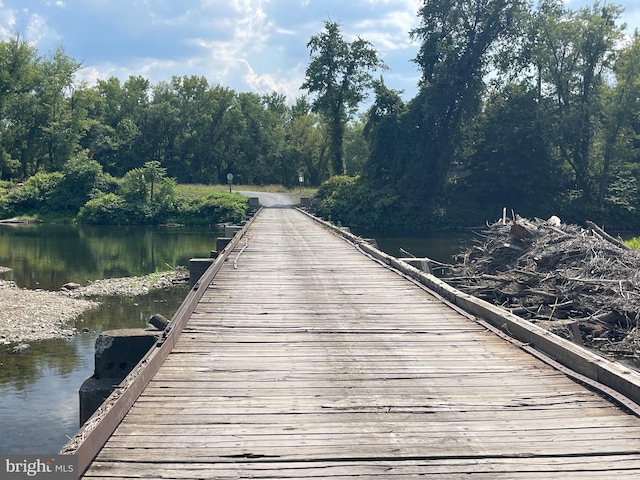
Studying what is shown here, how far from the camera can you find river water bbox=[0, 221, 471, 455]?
860cm

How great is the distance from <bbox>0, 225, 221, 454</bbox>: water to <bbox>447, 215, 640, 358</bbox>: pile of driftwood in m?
7.32

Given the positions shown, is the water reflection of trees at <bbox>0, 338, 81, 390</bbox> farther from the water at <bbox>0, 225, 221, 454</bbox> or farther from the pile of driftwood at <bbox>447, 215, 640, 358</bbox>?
the pile of driftwood at <bbox>447, 215, 640, 358</bbox>

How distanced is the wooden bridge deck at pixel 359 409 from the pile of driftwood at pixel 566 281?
3739 millimetres

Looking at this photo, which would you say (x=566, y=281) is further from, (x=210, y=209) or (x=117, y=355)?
(x=210, y=209)

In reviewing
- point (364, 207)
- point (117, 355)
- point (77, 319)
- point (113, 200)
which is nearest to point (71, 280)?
point (77, 319)

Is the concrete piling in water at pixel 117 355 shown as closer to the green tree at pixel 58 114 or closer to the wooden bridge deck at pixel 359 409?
the wooden bridge deck at pixel 359 409

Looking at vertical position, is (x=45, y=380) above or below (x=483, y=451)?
below

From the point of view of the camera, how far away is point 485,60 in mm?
48250

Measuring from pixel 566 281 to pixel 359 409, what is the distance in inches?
412

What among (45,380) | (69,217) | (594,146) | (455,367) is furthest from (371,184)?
(455,367)

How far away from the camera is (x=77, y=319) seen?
14.9m

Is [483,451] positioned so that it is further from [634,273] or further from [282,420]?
[634,273]

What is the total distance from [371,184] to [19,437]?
43.7 m

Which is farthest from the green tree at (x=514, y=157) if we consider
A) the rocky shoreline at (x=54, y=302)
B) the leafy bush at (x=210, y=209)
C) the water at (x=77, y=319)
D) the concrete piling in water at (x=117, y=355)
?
the concrete piling in water at (x=117, y=355)
